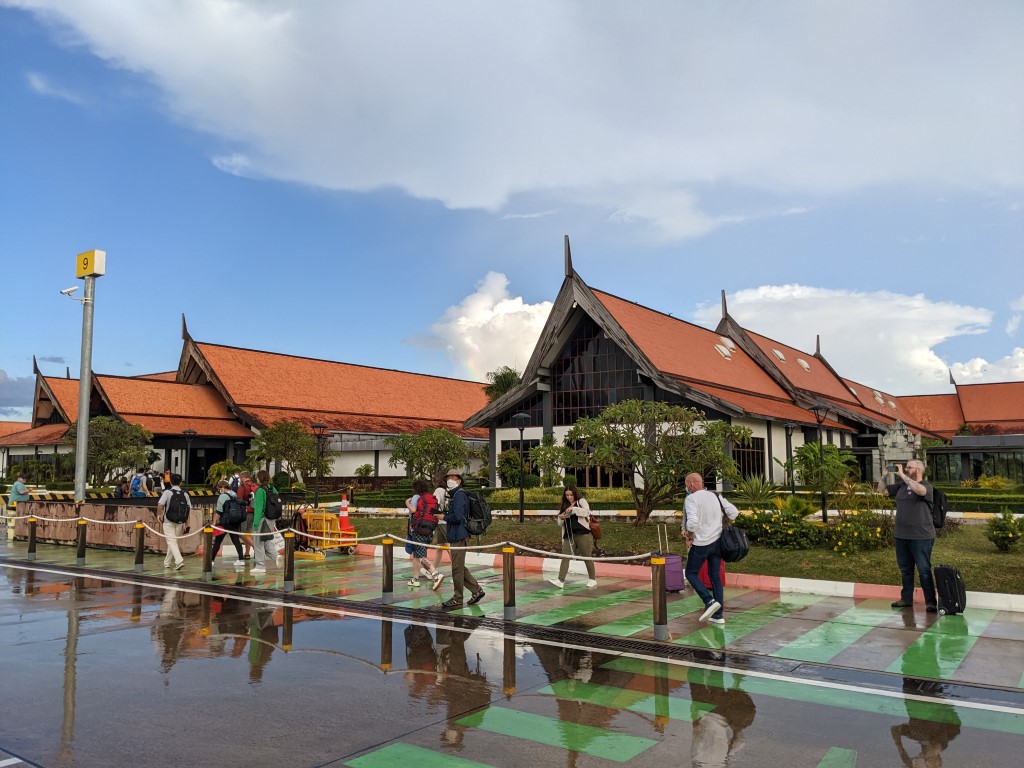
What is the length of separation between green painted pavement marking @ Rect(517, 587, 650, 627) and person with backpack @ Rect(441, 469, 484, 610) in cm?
103

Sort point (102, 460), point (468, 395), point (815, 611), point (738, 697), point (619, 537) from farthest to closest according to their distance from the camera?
point (468, 395), point (102, 460), point (619, 537), point (815, 611), point (738, 697)

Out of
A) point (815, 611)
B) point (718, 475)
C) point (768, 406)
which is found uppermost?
point (768, 406)

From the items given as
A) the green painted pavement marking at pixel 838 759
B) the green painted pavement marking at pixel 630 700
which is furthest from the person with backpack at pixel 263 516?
the green painted pavement marking at pixel 838 759

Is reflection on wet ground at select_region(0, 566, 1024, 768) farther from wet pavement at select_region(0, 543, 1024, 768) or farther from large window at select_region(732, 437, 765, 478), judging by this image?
large window at select_region(732, 437, 765, 478)

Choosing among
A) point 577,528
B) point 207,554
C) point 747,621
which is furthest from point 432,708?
point 207,554

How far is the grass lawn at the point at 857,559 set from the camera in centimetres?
1154

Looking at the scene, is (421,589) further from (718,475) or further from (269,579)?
(718,475)

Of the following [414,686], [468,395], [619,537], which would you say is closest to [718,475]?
[619,537]

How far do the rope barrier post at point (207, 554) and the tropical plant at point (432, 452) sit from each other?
54.6 ft

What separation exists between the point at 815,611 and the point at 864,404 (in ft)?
138

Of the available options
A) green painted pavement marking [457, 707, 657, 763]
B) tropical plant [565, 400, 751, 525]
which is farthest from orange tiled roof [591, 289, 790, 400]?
green painted pavement marking [457, 707, 657, 763]

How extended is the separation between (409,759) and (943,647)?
18.6 feet

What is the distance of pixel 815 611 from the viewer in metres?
9.89

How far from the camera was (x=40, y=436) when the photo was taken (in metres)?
43.9
